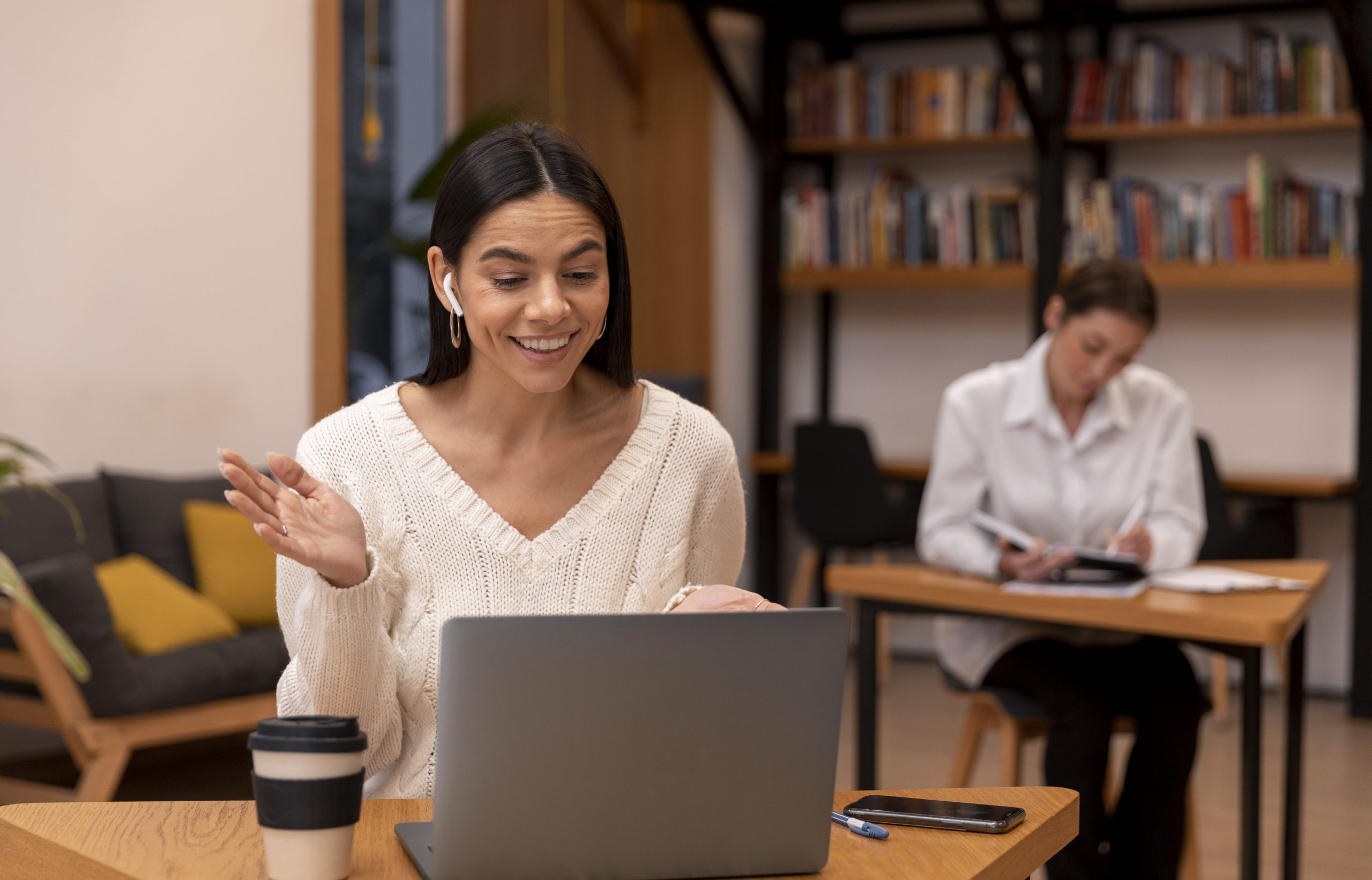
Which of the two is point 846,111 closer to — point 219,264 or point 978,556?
point 219,264

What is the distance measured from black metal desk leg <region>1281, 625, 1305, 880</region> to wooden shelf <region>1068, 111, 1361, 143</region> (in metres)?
2.71

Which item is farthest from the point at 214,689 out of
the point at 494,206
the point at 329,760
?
the point at 329,760

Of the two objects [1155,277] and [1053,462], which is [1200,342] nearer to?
[1155,277]

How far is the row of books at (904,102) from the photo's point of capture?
18.5ft

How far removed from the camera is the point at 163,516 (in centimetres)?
395

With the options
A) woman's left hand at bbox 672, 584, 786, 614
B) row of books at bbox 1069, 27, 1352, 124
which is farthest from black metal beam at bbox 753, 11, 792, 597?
woman's left hand at bbox 672, 584, 786, 614

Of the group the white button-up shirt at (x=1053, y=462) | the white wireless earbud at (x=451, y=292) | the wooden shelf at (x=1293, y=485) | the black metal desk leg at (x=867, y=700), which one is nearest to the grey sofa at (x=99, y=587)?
the black metal desk leg at (x=867, y=700)

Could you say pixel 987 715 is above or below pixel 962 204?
below

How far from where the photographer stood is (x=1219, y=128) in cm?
517

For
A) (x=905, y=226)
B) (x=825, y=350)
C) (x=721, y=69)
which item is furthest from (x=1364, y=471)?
(x=721, y=69)

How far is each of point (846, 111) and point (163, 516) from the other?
319 centimetres

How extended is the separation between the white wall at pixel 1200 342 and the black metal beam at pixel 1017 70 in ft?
0.89

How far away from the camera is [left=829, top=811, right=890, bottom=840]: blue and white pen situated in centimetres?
130

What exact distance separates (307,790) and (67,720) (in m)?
2.35
